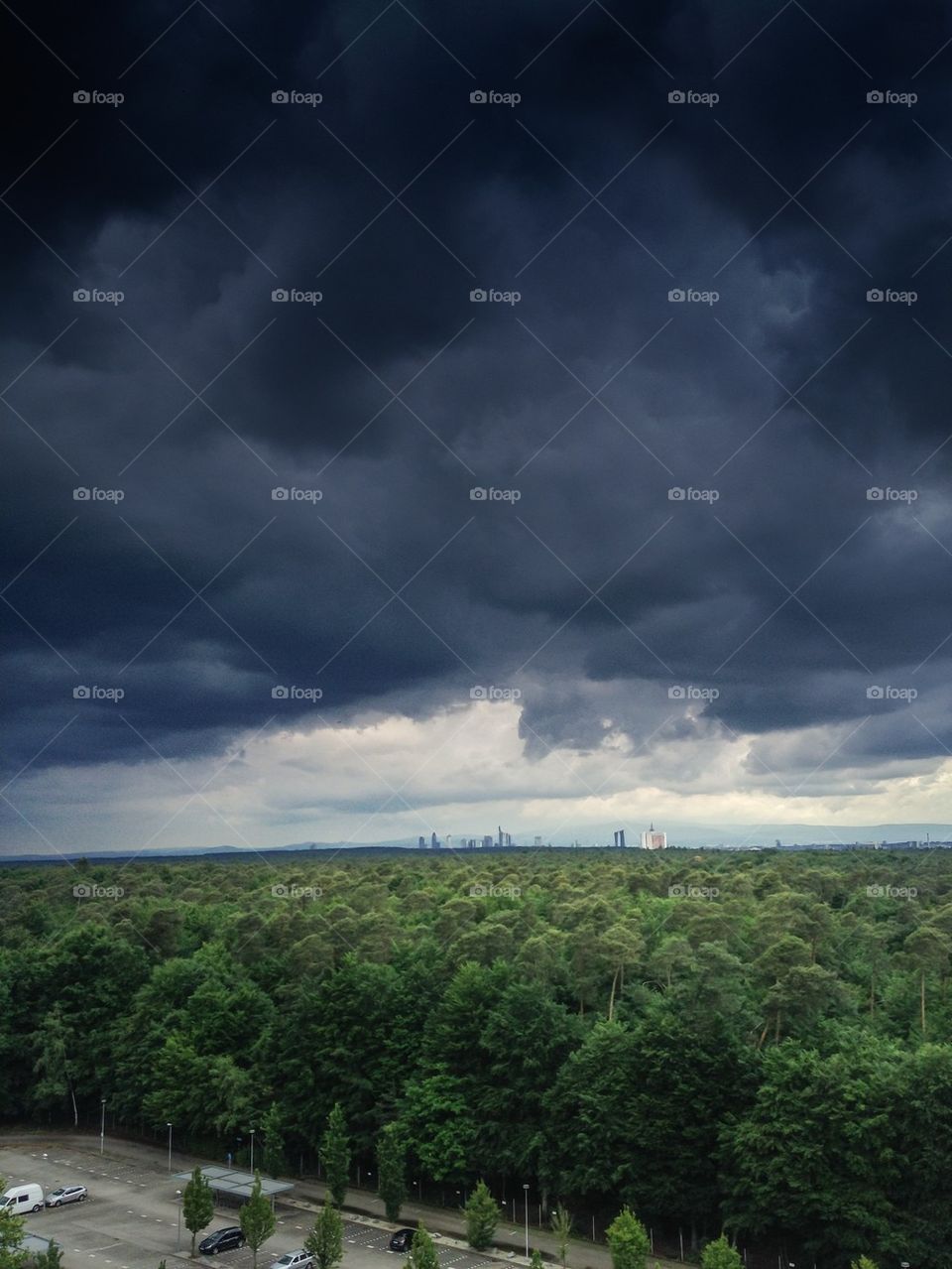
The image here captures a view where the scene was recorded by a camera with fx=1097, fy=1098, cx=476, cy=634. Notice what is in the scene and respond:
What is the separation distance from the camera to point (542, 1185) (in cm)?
4478

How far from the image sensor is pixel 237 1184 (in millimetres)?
46844

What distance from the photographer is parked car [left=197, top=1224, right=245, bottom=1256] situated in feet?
136

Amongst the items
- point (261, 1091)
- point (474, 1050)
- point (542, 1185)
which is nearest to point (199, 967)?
point (261, 1091)

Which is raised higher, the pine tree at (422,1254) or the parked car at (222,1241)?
the pine tree at (422,1254)

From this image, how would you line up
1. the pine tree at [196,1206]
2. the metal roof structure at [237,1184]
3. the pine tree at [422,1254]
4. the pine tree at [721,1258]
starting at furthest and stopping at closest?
the metal roof structure at [237,1184] → the pine tree at [196,1206] → the pine tree at [721,1258] → the pine tree at [422,1254]

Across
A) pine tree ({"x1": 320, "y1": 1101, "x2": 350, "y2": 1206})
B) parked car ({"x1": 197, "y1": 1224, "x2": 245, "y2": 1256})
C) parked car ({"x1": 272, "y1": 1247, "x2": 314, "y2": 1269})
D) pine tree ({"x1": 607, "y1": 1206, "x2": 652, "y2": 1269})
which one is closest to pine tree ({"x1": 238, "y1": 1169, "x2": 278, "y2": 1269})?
parked car ({"x1": 272, "y1": 1247, "x2": 314, "y2": 1269})

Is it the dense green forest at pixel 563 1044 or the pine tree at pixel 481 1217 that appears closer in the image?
the dense green forest at pixel 563 1044

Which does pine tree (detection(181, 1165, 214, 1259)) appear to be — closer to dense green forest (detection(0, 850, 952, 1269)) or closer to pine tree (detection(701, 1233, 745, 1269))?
dense green forest (detection(0, 850, 952, 1269))

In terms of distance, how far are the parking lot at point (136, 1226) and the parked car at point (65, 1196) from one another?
0.39 metres

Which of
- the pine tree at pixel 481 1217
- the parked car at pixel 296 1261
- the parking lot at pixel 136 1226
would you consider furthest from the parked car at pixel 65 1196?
the pine tree at pixel 481 1217

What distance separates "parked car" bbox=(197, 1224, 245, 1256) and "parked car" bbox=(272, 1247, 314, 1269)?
2.82 meters

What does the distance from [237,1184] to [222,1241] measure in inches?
197

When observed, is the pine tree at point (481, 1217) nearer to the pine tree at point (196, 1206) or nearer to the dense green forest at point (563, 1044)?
the dense green forest at point (563, 1044)

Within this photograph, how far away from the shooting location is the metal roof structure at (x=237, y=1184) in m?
46.4
